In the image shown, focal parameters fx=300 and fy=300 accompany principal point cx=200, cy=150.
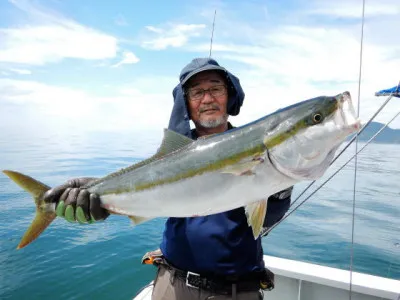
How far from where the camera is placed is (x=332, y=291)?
5.06 metres

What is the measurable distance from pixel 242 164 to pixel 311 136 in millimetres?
550

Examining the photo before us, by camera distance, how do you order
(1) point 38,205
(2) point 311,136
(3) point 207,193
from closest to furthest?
(2) point 311,136, (3) point 207,193, (1) point 38,205

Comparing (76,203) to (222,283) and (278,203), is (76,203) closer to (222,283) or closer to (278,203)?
(222,283)

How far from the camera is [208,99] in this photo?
381cm

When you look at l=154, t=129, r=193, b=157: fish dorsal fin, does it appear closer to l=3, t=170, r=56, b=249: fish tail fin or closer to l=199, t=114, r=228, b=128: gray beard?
l=199, t=114, r=228, b=128: gray beard

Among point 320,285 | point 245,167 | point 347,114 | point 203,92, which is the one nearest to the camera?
point 347,114

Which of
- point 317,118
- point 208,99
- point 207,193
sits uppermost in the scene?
point 208,99

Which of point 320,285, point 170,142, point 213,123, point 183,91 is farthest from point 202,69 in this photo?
point 320,285

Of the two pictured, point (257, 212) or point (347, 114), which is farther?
point (257, 212)

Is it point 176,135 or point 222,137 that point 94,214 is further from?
point 222,137

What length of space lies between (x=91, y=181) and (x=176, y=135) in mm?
1129

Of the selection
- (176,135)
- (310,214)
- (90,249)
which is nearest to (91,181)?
(176,135)

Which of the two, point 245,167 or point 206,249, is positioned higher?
point 245,167

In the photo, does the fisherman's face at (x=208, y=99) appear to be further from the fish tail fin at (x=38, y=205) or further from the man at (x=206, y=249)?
the fish tail fin at (x=38, y=205)
